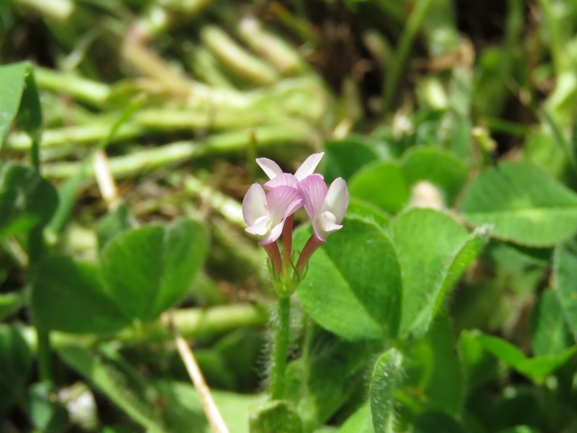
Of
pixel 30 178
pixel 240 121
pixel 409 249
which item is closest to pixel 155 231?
pixel 30 178

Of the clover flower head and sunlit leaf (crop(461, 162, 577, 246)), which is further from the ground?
the clover flower head

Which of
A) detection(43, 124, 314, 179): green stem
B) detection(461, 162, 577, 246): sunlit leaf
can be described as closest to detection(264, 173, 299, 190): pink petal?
detection(461, 162, 577, 246): sunlit leaf

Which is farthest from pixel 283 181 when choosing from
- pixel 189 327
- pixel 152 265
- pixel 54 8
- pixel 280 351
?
pixel 54 8

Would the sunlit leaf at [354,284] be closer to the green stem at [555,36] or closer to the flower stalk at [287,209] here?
the flower stalk at [287,209]

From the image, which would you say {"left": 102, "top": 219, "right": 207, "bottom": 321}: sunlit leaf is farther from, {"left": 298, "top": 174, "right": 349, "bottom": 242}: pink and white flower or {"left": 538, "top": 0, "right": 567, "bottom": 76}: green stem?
{"left": 538, "top": 0, "right": 567, "bottom": 76}: green stem

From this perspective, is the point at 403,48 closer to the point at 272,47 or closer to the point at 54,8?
the point at 272,47

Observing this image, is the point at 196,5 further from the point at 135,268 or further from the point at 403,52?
the point at 135,268
